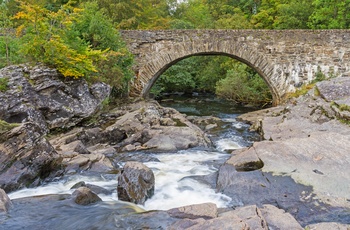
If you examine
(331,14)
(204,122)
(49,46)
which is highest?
(331,14)

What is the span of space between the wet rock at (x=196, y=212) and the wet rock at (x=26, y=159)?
3.00 metres

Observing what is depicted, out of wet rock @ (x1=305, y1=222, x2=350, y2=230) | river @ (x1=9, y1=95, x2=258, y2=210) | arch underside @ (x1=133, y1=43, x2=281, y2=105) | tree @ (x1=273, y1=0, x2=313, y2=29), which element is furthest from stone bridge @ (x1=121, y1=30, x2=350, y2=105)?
wet rock @ (x1=305, y1=222, x2=350, y2=230)

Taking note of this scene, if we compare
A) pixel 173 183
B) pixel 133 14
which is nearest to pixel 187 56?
pixel 173 183

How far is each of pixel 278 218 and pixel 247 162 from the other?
Answer: 2041 millimetres

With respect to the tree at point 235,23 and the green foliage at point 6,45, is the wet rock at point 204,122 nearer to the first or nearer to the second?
the green foliage at point 6,45

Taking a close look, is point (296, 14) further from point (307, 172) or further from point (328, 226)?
point (328, 226)

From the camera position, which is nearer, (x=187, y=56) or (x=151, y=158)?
(x=151, y=158)

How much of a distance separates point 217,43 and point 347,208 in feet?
36.0

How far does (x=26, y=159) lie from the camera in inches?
254

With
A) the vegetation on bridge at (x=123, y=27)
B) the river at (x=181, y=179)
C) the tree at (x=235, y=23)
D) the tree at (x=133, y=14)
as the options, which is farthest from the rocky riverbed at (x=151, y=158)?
the tree at (x=235, y=23)

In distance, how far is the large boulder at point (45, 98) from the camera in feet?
28.3

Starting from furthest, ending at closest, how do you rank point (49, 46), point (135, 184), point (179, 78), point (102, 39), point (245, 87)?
point (179, 78) < point (245, 87) < point (102, 39) < point (49, 46) < point (135, 184)

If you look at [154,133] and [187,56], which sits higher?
[187,56]

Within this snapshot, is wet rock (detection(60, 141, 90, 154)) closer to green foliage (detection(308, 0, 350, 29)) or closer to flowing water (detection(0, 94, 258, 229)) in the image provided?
flowing water (detection(0, 94, 258, 229))
